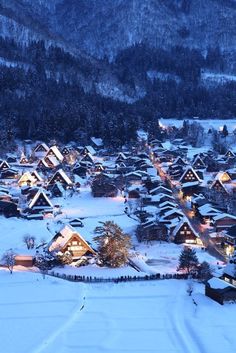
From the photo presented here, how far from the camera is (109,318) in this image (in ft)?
68.5

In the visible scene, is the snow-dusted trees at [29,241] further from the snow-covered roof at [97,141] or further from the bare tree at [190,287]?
the snow-covered roof at [97,141]

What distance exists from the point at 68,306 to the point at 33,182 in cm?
2807

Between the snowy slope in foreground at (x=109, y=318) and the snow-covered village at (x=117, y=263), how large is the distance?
0.04 metres

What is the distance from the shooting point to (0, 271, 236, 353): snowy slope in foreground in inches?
723

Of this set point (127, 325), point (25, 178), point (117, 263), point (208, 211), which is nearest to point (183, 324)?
point (127, 325)

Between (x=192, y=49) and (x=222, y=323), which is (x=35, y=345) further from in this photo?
(x=192, y=49)

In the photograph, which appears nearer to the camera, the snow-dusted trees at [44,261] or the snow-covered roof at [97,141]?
the snow-dusted trees at [44,261]

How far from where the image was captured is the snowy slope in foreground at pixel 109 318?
18.4m

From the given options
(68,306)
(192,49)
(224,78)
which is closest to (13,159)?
(68,306)

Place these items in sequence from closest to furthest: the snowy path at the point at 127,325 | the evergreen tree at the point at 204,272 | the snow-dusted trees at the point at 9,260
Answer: the snowy path at the point at 127,325, the evergreen tree at the point at 204,272, the snow-dusted trees at the point at 9,260

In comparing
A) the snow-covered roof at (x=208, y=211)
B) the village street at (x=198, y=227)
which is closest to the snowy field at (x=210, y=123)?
the village street at (x=198, y=227)

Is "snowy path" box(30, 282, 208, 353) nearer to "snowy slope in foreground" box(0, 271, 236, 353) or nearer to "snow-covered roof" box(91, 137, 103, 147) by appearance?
"snowy slope in foreground" box(0, 271, 236, 353)

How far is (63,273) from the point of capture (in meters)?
26.8

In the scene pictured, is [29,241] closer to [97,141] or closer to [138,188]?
[138,188]
